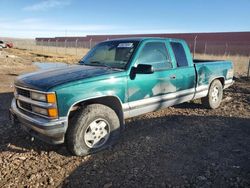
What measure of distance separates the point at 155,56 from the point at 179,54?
82cm

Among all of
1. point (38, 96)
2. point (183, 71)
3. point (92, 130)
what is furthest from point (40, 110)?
point (183, 71)

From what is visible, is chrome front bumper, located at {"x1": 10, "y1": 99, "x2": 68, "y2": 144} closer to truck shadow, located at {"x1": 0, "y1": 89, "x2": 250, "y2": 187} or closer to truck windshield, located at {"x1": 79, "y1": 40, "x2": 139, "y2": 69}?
truck shadow, located at {"x1": 0, "y1": 89, "x2": 250, "y2": 187}

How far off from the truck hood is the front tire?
513mm

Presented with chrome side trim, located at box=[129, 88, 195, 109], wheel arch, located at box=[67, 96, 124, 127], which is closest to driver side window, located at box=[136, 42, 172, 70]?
chrome side trim, located at box=[129, 88, 195, 109]

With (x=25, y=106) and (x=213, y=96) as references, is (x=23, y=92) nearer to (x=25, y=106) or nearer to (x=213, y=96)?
(x=25, y=106)

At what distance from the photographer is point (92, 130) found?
161 inches

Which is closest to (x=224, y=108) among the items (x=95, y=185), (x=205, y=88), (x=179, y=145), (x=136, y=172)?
(x=205, y=88)

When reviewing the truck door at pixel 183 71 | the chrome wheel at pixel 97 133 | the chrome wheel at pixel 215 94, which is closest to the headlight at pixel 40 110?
the chrome wheel at pixel 97 133

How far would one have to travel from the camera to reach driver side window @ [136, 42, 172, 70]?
15.6 ft

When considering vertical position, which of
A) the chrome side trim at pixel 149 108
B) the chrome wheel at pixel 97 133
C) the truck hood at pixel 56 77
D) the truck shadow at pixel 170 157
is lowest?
the truck shadow at pixel 170 157

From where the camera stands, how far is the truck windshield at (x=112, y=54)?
468 cm

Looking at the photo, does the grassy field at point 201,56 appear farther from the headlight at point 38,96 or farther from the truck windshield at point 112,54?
the headlight at point 38,96

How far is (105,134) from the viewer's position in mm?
4250

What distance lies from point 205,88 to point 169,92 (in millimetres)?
1532
